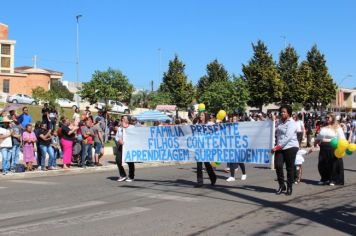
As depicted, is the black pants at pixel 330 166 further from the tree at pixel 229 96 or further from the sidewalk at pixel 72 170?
the tree at pixel 229 96

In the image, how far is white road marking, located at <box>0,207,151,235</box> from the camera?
24.3ft

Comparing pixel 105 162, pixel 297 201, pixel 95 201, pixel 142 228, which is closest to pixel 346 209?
pixel 297 201

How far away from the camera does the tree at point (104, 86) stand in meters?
56.4

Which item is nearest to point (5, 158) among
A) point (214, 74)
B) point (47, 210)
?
point (47, 210)

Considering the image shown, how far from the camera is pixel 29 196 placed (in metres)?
10.9

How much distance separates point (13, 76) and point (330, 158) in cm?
7288

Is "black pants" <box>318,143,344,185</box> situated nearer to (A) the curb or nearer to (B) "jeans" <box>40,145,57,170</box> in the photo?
(A) the curb

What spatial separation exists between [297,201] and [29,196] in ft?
18.1

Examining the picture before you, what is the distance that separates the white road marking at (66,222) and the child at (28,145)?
7.25m

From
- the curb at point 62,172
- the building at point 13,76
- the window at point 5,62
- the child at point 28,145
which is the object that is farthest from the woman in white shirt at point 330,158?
the window at point 5,62

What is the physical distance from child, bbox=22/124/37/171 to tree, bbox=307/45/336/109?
160 feet

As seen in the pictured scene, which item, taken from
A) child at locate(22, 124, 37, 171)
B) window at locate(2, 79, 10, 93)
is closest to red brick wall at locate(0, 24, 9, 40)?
window at locate(2, 79, 10, 93)

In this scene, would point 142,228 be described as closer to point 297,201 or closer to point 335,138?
point 297,201

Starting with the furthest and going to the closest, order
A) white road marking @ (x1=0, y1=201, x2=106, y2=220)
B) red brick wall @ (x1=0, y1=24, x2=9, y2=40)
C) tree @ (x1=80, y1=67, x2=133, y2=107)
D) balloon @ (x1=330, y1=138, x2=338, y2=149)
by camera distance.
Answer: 1. red brick wall @ (x1=0, y1=24, x2=9, y2=40)
2. tree @ (x1=80, y1=67, x2=133, y2=107)
3. balloon @ (x1=330, y1=138, x2=338, y2=149)
4. white road marking @ (x1=0, y1=201, x2=106, y2=220)
